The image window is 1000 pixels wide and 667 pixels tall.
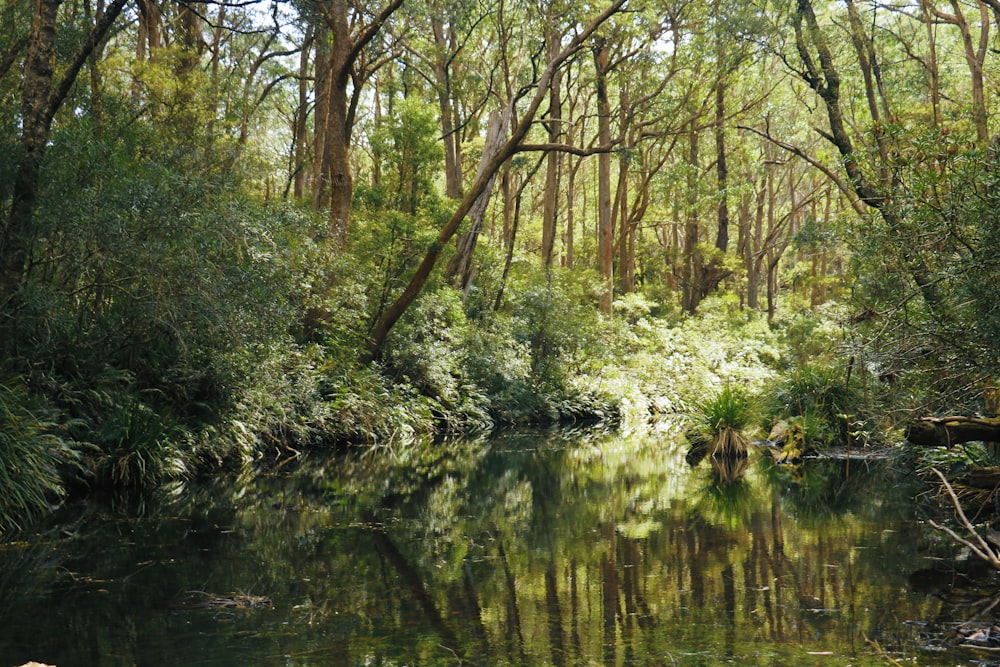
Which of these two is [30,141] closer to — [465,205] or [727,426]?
[465,205]

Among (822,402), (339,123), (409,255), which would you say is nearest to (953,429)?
(822,402)

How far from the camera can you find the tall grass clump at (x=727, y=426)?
48.7 ft

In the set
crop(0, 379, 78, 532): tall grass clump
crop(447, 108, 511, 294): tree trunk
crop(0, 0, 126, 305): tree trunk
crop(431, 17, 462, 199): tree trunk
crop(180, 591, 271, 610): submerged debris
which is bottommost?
crop(180, 591, 271, 610): submerged debris

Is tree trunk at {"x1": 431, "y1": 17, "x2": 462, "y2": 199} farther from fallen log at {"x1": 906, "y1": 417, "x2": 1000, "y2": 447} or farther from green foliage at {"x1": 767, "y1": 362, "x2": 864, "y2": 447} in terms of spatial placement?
fallen log at {"x1": 906, "y1": 417, "x2": 1000, "y2": 447}

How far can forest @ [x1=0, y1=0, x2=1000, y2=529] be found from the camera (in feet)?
29.5

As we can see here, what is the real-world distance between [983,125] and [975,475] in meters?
7.35

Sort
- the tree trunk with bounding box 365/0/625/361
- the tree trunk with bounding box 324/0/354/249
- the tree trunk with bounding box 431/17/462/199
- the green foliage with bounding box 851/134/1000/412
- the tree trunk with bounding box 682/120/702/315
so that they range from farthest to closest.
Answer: the tree trunk with bounding box 682/120/702/315
the tree trunk with bounding box 431/17/462/199
the tree trunk with bounding box 324/0/354/249
the tree trunk with bounding box 365/0/625/361
the green foliage with bounding box 851/134/1000/412

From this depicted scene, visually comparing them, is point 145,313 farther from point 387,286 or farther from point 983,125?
point 983,125

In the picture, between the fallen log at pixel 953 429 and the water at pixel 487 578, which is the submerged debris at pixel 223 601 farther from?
the fallen log at pixel 953 429

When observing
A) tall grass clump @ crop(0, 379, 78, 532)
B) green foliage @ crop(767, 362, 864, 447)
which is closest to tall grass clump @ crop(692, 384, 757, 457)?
green foliage @ crop(767, 362, 864, 447)

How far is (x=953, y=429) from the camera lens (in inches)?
260

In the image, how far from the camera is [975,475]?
7.39 m

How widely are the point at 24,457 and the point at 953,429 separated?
8.08m

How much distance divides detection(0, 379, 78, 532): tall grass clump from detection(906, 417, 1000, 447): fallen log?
769 cm
